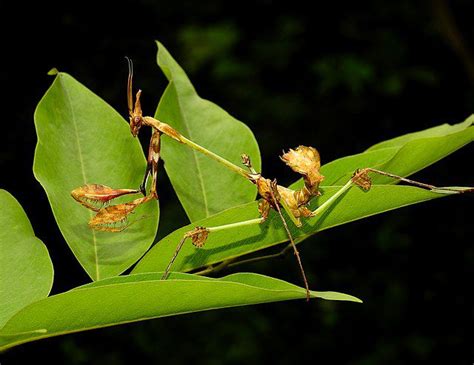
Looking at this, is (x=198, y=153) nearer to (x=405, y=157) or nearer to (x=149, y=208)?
(x=149, y=208)

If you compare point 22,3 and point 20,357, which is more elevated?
point 22,3

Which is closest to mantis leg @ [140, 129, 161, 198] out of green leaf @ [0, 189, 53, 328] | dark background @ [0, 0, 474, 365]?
green leaf @ [0, 189, 53, 328]

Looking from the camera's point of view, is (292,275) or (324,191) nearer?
(324,191)

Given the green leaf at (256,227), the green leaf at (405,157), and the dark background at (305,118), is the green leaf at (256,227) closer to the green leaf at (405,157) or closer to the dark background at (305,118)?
the green leaf at (405,157)

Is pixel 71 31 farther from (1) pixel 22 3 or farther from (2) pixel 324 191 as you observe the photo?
(2) pixel 324 191

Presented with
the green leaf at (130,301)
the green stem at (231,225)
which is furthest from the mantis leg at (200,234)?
the green leaf at (130,301)

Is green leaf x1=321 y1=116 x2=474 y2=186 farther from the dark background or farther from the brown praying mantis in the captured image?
the dark background

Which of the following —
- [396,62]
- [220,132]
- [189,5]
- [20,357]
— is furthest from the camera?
[189,5]

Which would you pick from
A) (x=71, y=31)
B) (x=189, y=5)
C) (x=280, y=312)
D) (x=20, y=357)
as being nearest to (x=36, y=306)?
(x=20, y=357)

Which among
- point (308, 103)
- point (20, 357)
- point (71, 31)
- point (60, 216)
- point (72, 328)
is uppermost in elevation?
point (71, 31)
